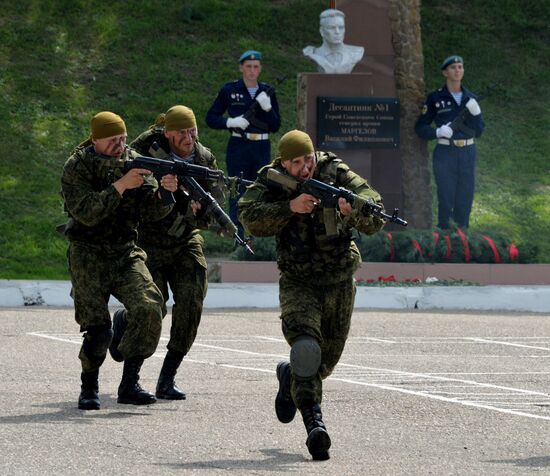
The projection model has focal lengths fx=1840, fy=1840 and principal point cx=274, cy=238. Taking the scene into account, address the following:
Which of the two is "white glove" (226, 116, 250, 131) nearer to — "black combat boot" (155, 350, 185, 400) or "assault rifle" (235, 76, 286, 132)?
"assault rifle" (235, 76, 286, 132)

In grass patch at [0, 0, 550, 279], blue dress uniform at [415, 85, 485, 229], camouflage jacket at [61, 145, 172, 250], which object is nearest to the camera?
camouflage jacket at [61, 145, 172, 250]

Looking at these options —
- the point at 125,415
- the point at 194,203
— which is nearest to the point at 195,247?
the point at 194,203

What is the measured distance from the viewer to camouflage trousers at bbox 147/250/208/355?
11.9 meters

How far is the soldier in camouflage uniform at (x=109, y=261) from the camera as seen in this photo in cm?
1122

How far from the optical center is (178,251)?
11.9 meters

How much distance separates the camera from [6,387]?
39.6 ft

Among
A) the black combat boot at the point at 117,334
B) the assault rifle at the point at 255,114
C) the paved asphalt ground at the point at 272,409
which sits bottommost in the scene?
the paved asphalt ground at the point at 272,409

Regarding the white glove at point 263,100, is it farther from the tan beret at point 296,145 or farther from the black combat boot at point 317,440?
the black combat boot at point 317,440

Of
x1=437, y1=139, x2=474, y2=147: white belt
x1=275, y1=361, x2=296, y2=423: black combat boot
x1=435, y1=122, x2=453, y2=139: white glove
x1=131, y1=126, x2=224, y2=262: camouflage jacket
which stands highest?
x1=435, y1=122, x2=453, y2=139: white glove

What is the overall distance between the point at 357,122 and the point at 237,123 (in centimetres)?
184

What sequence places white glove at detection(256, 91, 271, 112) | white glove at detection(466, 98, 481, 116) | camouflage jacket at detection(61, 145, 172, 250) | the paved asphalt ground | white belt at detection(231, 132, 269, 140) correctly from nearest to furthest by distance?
the paved asphalt ground < camouflage jacket at detection(61, 145, 172, 250) < white glove at detection(256, 91, 271, 112) < white belt at detection(231, 132, 269, 140) < white glove at detection(466, 98, 481, 116)

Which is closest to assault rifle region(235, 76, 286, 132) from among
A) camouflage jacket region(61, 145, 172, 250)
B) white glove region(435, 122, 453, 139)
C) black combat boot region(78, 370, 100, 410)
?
white glove region(435, 122, 453, 139)

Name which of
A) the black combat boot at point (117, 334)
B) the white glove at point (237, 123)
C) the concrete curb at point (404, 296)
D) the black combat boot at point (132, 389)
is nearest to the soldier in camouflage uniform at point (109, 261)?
the black combat boot at point (132, 389)

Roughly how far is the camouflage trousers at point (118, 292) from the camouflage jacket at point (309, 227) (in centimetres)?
150
